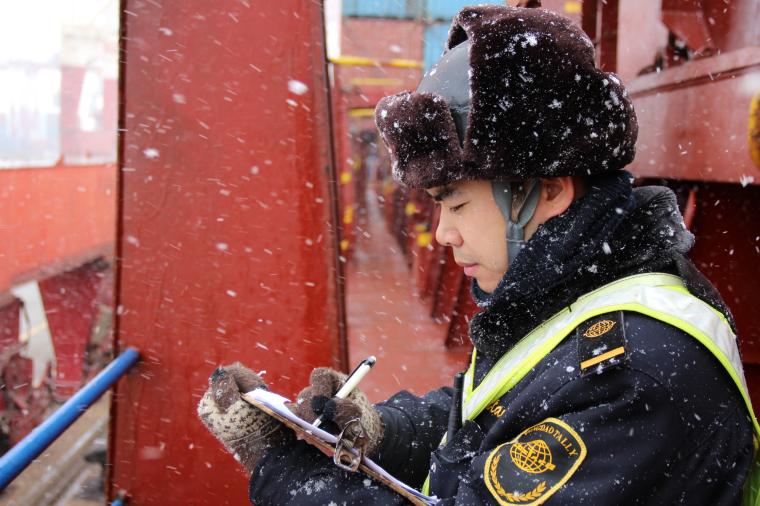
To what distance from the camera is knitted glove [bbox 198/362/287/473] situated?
1410 mm

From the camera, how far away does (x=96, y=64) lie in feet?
38.6

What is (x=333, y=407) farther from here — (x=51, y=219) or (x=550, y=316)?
(x=51, y=219)

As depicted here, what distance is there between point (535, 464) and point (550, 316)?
0.33 meters

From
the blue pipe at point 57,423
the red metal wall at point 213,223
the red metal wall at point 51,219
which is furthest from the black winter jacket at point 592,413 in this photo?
the red metal wall at point 51,219

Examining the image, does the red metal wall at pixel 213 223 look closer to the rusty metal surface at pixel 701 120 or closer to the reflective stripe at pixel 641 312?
the reflective stripe at pixel 641 312

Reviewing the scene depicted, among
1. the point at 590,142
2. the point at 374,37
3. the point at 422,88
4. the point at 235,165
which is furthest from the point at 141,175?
the point at 374,37

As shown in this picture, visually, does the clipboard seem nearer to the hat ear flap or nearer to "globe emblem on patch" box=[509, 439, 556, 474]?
"globe emblem on patch" box=[509, 439, 556, 474]

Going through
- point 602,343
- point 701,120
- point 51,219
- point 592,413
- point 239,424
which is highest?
point 701,120

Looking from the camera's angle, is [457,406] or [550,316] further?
[457,406]

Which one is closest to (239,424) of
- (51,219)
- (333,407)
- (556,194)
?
(333,407)

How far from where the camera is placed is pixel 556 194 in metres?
1.36

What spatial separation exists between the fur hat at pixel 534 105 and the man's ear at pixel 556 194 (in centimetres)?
5

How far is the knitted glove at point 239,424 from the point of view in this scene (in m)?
1.41

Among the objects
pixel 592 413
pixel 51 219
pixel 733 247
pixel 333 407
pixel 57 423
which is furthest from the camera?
pixel 51 219
